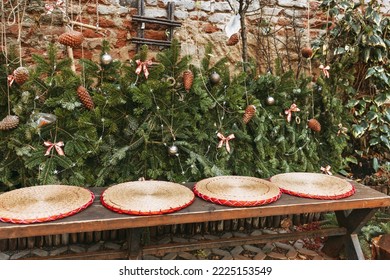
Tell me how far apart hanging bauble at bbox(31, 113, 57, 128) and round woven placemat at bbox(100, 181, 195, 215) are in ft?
2.20

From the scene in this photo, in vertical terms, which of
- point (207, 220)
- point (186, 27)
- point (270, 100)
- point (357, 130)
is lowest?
point (207, 220)

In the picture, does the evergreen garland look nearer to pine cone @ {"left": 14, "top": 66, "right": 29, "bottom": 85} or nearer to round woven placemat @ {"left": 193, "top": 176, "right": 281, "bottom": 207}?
pine cone @ {"left": 14, "top": 66, "right": 29, "bottom": 85}

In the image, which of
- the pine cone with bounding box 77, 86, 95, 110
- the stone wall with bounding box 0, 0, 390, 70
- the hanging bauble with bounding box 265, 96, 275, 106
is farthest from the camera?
the stone wall with bounding box 0, 0, 390, 70

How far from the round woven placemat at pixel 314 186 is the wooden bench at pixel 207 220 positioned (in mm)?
42

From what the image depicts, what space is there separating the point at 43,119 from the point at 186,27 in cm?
208

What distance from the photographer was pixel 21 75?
231cm

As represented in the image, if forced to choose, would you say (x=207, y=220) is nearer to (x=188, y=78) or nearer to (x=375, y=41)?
(x=188, y=78)

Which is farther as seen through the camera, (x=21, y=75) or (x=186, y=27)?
(x=186, y=27)

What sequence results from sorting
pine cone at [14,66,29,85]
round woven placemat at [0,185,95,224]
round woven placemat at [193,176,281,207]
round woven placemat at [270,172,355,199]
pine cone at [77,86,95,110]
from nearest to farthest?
round woven placemat at [0,185,95,224], round woven placemat at [193,176,281,207], round woven placemat at [270,172,355,199], pine cone at [14,66,29,85], pine cone at [77,86,95,110]

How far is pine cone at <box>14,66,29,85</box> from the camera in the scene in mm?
2305

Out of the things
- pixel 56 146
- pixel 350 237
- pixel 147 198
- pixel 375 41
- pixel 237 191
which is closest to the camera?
pixel 147 198

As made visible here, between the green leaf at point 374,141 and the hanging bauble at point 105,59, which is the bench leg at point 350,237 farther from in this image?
the hanging bauble at point 105,59

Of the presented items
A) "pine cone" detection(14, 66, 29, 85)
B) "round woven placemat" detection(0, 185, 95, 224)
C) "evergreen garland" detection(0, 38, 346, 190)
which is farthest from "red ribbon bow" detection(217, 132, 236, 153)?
"pine cone" detection(14, 66, 29, 85)

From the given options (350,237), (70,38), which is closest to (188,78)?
(70,38)
